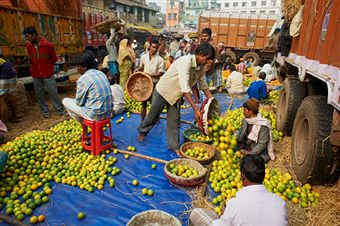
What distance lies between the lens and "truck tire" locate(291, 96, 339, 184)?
328 cm

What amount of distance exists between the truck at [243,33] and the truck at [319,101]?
1493 centimetres

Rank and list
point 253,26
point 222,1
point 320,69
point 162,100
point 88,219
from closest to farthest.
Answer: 1. point 88,219
2. point 320,69
3. point 162,100
4. point 253,26
5. point 222,1

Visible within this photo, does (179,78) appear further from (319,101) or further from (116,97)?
(116,97)

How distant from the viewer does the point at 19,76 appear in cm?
763

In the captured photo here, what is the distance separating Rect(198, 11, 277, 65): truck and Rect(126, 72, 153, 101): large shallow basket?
14.0m

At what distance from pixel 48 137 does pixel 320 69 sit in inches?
207

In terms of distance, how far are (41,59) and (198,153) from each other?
493 cm

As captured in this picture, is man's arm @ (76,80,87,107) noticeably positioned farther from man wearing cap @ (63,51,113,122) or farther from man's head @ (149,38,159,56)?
man's head @ (149,38,159,56)

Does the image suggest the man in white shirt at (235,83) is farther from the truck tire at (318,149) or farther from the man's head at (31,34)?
the man's head at (31,34)

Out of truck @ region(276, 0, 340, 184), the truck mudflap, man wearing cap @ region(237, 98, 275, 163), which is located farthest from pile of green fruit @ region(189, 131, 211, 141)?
the truck mudflap

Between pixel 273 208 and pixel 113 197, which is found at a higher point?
pixel 273 208

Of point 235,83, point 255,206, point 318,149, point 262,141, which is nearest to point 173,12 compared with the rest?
point 235,83

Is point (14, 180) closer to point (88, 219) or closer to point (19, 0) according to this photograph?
point (88, 219)

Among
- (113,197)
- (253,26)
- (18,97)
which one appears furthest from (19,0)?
(253,26)
